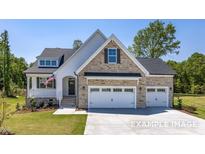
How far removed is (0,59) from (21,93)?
5.55m

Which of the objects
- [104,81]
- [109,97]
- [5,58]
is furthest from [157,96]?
[5,58]

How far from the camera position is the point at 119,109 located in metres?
21.2

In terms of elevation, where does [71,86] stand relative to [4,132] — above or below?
above

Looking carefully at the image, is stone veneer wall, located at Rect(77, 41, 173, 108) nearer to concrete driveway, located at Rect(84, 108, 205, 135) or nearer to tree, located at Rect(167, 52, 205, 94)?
concrete driveway, located at Rect(84, 108, 205, 135)

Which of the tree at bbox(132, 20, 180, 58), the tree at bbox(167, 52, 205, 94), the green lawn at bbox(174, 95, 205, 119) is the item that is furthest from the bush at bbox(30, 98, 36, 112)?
the tree at bbox(167, 52, 205, 94)

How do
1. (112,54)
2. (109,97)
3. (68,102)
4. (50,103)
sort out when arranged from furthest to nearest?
(50,103)
(68,102)
(112,54)
(109,97)

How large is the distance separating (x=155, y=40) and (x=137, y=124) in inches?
1099

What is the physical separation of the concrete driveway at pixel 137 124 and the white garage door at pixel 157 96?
15.7 ft

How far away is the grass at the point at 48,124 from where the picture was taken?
1330cm

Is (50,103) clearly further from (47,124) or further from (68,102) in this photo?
(47,124)

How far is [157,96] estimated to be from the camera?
23.9m

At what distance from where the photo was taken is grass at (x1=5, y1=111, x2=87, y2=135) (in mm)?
13305

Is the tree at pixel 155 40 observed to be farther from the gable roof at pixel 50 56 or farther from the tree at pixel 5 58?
the tree at pixel 5 58
